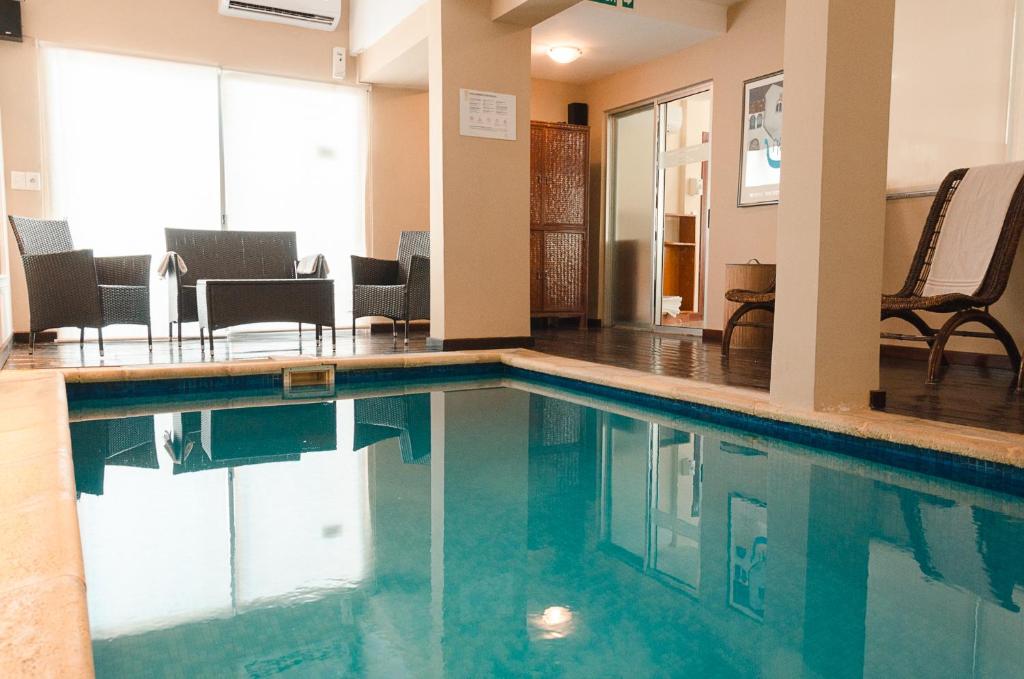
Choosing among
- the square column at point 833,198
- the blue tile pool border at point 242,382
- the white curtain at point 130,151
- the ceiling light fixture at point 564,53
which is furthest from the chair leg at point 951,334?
the white curtain at point 130,151

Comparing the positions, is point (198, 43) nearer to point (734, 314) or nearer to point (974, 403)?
point (734, 314)

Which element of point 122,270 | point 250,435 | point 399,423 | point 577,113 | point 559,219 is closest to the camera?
point 250,435

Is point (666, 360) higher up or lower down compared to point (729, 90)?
lower down

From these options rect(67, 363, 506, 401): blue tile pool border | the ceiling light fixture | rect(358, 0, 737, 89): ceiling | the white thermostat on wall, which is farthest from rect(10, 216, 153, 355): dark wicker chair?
the ceiling light fixture

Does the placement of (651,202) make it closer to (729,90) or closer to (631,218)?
(631,218)

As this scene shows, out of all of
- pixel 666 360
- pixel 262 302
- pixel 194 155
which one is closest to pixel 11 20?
pixel 194 155

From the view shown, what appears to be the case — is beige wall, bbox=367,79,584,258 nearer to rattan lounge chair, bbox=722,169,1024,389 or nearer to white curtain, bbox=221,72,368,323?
white curtain, bbox=221,72,368,323

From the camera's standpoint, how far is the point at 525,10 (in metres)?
4.70

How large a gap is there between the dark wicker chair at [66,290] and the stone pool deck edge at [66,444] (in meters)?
0.98

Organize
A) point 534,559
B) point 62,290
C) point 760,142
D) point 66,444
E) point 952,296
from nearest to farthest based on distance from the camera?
point 534,559 < point 66,444 < point 952,296 < point 62,290 < point 760,142

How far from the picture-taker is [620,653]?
1.24m

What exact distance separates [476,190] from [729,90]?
8.07 ft

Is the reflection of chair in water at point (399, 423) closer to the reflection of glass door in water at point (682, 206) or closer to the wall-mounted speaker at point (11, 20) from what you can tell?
the reflection of glass door in water at point (682, 206)

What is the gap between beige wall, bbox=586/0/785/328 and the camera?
570 centimetres
